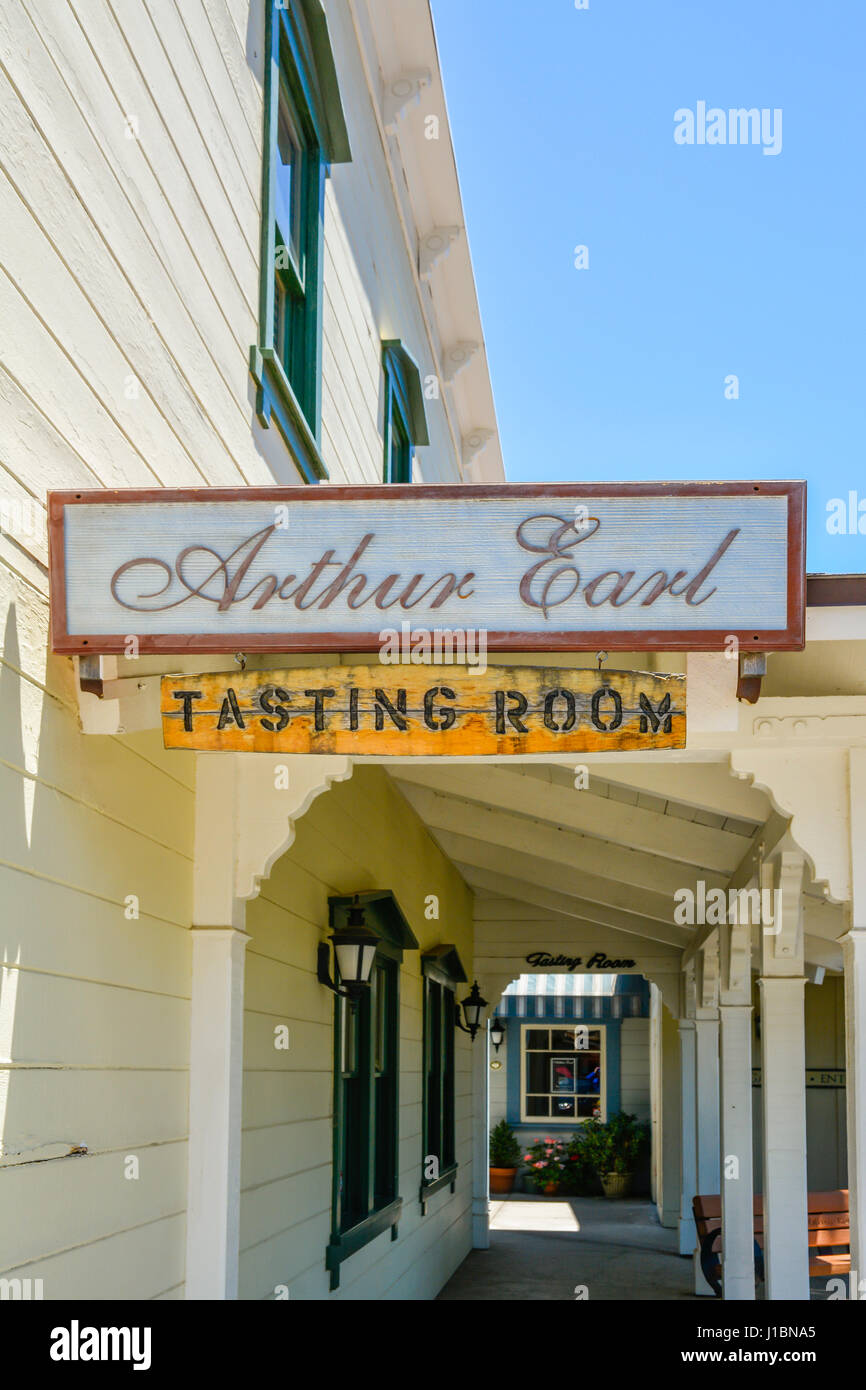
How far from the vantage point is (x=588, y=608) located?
3268 millimetres

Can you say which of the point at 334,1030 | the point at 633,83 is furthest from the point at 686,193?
the point at 334,1030

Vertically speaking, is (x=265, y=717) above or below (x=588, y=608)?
below

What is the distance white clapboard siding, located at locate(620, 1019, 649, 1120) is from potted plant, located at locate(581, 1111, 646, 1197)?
0.91 m

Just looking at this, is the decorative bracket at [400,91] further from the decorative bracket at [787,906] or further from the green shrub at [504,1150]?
the green shrub at [504,1150]

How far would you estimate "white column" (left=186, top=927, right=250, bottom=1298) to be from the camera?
4.27 m

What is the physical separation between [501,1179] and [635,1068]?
2.77 m

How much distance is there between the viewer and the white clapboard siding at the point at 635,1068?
74.3 ft

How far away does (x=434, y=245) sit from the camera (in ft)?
33.0

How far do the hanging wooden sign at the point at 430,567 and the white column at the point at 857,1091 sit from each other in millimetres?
1666

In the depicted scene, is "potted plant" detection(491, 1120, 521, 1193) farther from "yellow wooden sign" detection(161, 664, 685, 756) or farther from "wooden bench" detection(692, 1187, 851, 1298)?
"yellow wooden sign" detection(161, 664, 685, 756)

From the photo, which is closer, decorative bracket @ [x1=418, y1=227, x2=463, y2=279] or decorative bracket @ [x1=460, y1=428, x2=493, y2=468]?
decorative bracket @ [x1=418, y1=227, x2=463, y2=279]

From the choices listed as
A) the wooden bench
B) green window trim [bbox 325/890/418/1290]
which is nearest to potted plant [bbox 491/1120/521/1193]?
the wooden bench
